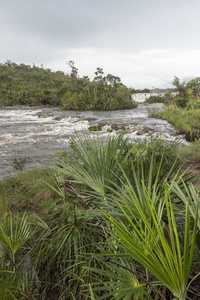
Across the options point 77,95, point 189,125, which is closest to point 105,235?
point 189,125

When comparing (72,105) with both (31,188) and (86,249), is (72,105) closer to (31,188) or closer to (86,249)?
(31,188)

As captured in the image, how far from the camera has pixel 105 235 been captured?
174cm

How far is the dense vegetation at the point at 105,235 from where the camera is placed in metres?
0.69

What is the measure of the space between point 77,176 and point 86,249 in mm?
796

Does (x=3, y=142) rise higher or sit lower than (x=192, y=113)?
lower

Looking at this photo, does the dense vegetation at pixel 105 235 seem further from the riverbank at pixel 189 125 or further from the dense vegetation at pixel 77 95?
the dense vegetation at pixel 77 95

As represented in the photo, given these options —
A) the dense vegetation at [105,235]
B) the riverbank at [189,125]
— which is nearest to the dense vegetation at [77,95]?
the riverbank at [189,125]

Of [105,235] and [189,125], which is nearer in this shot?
[105,235]

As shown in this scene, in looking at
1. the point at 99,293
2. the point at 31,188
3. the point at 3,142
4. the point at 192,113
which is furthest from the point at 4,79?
the point at 99,293

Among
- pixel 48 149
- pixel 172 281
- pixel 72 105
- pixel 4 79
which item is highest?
pixel 4 79

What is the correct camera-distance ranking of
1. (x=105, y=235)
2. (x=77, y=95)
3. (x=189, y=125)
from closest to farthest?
(x=105, y=235) < (x=189, y=125) < (x=77, y=95)

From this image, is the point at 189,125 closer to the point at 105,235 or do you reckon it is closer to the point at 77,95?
the point at 105,235

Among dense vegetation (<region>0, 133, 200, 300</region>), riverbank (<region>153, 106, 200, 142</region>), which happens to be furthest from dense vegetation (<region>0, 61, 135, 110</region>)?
dense vegetation (<region>0, 133, 200, 300</region>)

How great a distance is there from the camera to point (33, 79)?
4700 cm
